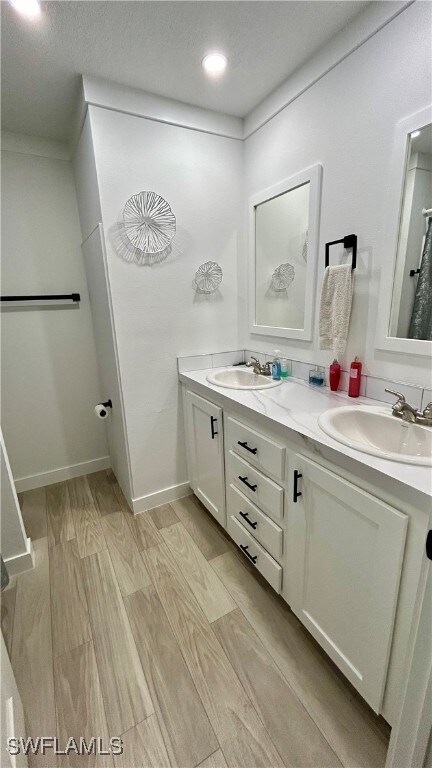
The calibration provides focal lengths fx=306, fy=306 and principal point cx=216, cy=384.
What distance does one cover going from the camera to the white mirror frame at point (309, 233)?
147 centimetres

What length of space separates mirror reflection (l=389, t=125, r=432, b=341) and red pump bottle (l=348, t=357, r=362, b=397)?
20 cm

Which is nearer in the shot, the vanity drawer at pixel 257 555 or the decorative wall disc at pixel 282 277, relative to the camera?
the vanity drawer at pixel 257 555

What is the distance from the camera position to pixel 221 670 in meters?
1.16

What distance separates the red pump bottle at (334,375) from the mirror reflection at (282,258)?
34 centimetres

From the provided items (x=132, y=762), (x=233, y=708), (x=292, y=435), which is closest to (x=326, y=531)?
(x=292, y=435)

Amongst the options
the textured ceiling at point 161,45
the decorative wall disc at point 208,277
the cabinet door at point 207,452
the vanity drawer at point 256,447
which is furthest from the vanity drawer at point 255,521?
the textured ceiling at point 161,45

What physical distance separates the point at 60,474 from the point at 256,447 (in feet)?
6.12

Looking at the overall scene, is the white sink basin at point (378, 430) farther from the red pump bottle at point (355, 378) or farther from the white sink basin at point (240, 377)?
the white sink basin at point (240, 377)

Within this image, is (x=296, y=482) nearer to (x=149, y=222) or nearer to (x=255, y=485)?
(x=255, y=485)

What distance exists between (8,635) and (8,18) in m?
2.43

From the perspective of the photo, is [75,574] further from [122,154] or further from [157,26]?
[157,26]

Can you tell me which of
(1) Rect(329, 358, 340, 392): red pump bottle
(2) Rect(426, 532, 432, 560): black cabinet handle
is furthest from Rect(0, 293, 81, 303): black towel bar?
(2) Rect(426, 532, 432, 560): black cabinet handle

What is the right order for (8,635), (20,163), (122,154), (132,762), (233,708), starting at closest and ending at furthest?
(132,762) < (233,708) < (8,635) < (122,154) < (20,163)

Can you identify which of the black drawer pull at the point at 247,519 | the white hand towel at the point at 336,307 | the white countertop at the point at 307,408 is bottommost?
the black drawer pull at the point at 247,519
